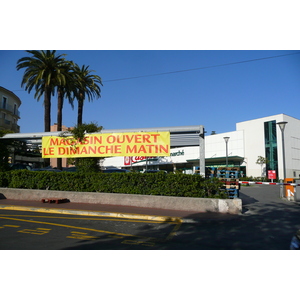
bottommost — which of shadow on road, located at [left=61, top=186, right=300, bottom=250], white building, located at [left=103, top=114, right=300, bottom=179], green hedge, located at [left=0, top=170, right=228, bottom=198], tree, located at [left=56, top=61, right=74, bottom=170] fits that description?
shadow on road, located at [left=61, top=186, right=300, bottom=250]

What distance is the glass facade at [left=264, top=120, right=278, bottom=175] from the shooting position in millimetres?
42156

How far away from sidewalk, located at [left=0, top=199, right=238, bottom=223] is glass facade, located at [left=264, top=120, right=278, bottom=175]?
119 ft

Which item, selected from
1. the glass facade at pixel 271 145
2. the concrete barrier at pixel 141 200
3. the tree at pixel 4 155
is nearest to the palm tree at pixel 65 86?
the tree at pixel 4 155

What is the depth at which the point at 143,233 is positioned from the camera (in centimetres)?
717

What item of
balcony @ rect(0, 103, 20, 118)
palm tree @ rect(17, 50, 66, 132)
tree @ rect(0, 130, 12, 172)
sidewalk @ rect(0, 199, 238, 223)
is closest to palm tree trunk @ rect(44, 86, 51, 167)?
palm tree @ rect(17, 50, 66, 132)

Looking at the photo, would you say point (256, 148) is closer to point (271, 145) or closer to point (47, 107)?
point (271, 145)

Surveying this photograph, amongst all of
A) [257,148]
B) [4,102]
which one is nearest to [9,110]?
[4,102]

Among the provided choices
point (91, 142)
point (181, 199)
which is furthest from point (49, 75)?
point (181, 199)

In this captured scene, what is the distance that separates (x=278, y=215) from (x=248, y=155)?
119 feet

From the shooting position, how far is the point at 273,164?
42156mm

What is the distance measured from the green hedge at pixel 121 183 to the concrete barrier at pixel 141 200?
0.53m

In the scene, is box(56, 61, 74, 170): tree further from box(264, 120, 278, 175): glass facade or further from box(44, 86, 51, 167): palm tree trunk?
box(264, 120, 278, 175): glass facade

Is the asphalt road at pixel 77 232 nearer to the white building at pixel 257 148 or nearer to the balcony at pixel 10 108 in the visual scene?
the white building at pixel 257 148

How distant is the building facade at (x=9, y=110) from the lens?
1816 inches
